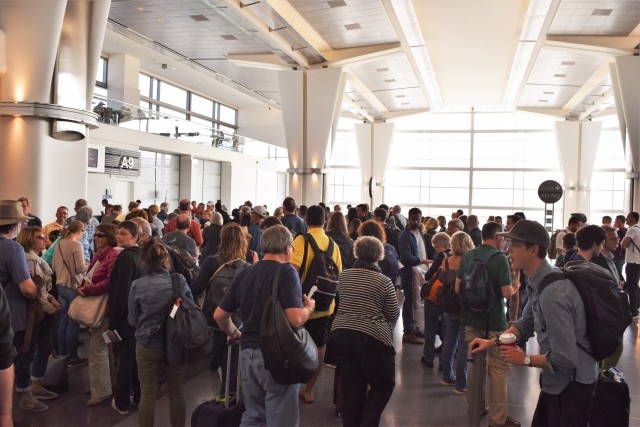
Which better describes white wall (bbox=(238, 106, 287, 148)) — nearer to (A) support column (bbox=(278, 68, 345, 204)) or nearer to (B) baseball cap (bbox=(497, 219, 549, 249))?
(A) support column (bbox=(278, 68, 345, 204))

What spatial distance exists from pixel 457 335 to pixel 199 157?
19.9 m

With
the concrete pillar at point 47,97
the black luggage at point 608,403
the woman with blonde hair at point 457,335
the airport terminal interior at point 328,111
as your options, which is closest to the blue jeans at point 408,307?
the airport terminal interior at point 328,111

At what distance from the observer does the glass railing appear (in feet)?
58.5

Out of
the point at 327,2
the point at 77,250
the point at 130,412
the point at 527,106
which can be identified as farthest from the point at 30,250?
the point at 527,106

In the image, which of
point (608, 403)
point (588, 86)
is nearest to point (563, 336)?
point (608, 403)

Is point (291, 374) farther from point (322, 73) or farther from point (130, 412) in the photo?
point (322, 73)

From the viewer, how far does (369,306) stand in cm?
382

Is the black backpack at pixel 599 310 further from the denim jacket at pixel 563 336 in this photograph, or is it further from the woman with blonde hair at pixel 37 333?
the woman with blonde hair at pixel 37 333

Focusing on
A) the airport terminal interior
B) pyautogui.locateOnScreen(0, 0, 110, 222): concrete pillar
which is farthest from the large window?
pyautogui.locateOnScreen(0, 0, 110, 222): concrete pillar

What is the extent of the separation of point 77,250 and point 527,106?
30.4 metres

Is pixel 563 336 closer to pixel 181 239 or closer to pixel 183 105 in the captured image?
pixel 181 239

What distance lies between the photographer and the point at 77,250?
571 centimetres

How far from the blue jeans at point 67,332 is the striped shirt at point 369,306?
12.0 feet

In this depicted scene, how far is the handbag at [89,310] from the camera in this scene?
492 cm
